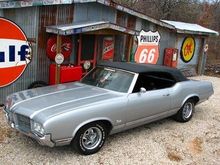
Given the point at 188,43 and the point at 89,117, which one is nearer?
the point at 89,117

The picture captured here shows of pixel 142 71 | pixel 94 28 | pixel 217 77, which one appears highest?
pixel 94 28

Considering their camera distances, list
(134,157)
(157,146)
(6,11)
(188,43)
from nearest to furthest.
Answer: (134,157) < (157,146) < (6,11) < (188,43)

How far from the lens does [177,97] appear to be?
7559 mm

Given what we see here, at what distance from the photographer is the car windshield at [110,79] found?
6.65 metres

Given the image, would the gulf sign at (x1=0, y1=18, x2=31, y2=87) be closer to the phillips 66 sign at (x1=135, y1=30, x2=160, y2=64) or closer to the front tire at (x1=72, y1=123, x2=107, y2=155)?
the front tire at (x1=72, y1=123, x2=107, y2=155)

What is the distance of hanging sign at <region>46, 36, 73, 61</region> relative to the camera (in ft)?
30.7

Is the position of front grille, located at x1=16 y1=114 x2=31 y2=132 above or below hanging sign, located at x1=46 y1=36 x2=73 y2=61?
below

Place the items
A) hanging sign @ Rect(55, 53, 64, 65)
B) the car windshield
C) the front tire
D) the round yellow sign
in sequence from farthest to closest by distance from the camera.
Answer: the round yellow sign < hanging sign @ Rect(55, 53, 64, 65) < the car windshield < the front tire

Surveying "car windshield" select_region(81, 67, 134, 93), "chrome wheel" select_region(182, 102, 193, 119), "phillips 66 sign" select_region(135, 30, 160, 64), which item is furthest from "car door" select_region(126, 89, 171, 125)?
"phillips 66 sign" select_region(135, 30, 160, 64)

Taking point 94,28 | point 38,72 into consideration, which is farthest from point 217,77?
point 38,72

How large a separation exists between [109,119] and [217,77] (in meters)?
12.1

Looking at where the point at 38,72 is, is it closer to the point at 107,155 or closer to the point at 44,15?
the point at 44,15

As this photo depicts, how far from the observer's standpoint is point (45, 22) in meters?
9.26

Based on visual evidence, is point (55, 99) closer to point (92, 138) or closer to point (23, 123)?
point (23, 123)
